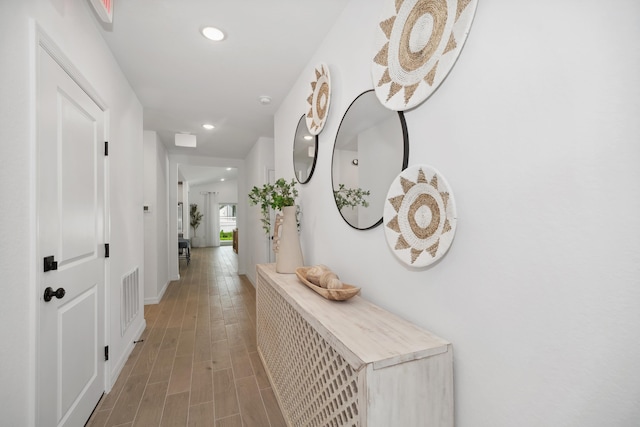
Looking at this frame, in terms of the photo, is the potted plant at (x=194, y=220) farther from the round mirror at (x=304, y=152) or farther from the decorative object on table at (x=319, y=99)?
the decorative object on table at (x=319, y=99)

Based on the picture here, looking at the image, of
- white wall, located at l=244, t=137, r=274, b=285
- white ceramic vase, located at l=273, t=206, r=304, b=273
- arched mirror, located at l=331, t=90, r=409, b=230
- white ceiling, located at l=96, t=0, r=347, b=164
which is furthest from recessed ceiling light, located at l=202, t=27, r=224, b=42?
white wall, located at l=244, t=137, r=274, b=285

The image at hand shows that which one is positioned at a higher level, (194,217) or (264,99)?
(264,99)

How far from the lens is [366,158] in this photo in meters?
1.46

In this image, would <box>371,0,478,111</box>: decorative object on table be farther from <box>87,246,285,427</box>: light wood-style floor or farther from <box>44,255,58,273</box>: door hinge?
<box>87,246,285,427</box>: light wood-style floor

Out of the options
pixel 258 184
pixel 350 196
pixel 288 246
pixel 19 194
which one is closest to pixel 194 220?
pixel 258 184

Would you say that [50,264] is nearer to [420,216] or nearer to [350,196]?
[350,196]

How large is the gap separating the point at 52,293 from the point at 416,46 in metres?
1.95

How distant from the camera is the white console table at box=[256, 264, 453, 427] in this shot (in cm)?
85

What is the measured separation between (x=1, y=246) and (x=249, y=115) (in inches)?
108

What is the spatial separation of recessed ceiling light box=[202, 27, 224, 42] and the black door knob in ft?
5.71

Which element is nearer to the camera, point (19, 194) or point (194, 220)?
point (19, 194)

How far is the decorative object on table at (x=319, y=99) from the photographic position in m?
1.82

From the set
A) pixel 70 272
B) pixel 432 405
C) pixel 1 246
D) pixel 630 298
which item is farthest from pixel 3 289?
pixel 630 298

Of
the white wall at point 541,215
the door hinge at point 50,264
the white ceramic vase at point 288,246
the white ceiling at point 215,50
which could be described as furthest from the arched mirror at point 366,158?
the door hinge at point 50,264
